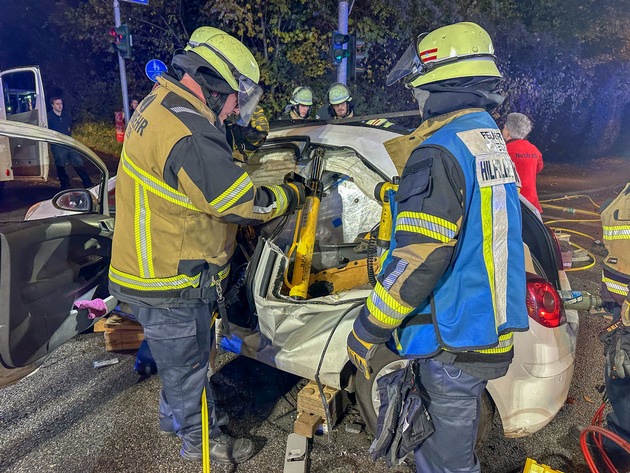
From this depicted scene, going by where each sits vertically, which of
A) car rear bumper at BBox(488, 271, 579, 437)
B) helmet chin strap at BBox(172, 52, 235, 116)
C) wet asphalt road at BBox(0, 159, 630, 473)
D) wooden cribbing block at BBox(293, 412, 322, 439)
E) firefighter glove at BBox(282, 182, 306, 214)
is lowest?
wet asphalt road at BBox(0, 159, 630, 473)

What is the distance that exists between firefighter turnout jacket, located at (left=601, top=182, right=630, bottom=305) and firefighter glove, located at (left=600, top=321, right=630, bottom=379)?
21cm

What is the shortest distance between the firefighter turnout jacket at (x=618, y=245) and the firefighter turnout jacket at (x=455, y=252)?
1021 millimetres

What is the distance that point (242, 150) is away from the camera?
11.3ft

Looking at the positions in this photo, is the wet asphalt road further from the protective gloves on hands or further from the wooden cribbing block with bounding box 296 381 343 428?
the protective gloves on hands

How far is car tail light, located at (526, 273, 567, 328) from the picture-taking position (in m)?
2.47

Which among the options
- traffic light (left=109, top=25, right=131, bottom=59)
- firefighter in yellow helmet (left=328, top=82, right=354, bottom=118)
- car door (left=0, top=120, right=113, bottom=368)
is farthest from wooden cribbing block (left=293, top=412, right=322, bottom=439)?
traffic light (left=109, top=25, right=131, bottom=59)

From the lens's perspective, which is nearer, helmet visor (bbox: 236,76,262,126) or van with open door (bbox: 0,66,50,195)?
helmet visor (bbox: 236,76,262,126)

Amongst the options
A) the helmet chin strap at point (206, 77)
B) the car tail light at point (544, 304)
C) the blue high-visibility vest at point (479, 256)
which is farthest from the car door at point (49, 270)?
the car tail light at point (544, 304)

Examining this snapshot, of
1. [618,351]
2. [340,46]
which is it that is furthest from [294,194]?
[340,46]

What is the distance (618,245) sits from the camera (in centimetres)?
257

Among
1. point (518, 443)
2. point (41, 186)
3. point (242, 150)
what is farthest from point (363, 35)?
point (518, 443)

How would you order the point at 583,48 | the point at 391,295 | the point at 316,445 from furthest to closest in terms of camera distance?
1. the point at 583,48
2. the point at 316,445
3. the point at 391,295

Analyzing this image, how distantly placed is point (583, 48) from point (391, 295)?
1885cm

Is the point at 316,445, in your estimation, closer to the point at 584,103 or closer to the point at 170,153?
the point at 170,153
